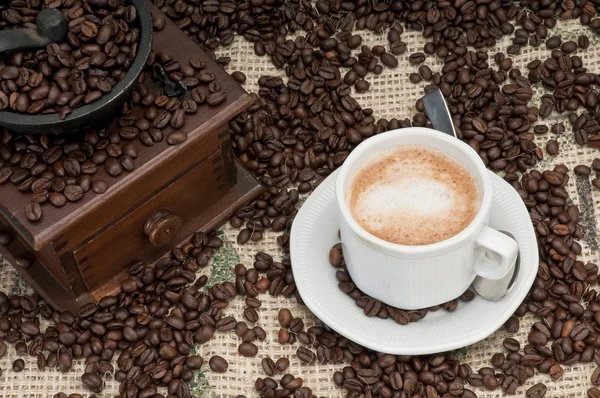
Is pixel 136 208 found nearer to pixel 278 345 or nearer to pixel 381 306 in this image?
pixel 278 345

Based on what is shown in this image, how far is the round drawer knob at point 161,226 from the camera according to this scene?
7.00 ft

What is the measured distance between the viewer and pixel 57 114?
187cm

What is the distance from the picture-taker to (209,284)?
223 cm

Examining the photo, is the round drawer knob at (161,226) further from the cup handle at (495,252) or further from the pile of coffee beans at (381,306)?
the cup handle at (495,252)

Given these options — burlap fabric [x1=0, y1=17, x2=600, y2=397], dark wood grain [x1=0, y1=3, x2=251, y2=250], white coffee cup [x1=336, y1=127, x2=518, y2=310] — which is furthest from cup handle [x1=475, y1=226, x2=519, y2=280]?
dark wood grain [x1=0, y1=3, x2=251, y2=250]

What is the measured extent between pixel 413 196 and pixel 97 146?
0.62 m

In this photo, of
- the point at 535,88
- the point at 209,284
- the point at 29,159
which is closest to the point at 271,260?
the point at 209,284

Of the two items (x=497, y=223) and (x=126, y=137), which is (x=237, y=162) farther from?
(x=497, y=223)

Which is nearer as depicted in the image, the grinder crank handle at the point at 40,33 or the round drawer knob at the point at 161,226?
the grinder crank handle at the point at 40,33

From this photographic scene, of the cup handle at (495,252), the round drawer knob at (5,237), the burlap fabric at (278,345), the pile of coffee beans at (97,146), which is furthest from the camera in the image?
the round drawer knob at (5,237)

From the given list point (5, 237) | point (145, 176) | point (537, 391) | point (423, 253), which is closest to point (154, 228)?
point (145, 176)

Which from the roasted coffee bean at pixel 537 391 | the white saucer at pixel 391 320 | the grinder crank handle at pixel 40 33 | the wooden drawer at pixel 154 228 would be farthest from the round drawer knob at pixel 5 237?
the roasted coffee bean at pixel 537 391

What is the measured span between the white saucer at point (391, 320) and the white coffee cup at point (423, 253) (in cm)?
5

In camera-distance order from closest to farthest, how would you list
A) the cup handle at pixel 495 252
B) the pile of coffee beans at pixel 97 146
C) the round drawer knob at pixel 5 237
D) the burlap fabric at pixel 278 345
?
the cup handle at pixel 495 252
the pile of coffee beans at pixel 97 146
the burlap fabric at pixel 278 345
the round drawer knob at pixel 5 237
